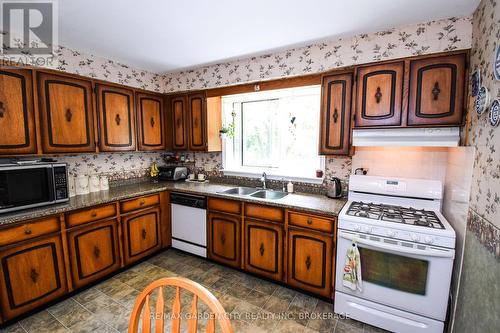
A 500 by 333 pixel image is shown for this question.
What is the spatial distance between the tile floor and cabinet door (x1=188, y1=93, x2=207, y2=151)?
1552 mm

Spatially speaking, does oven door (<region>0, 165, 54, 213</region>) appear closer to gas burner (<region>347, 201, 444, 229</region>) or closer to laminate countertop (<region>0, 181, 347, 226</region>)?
laminate countertop (<region>0, 181, 347, 226</region>)

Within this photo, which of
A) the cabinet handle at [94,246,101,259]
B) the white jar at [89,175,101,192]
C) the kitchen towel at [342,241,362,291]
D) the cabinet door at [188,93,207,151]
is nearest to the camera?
the kitchen towel at [342,241,362,291]

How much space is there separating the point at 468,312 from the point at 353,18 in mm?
2140

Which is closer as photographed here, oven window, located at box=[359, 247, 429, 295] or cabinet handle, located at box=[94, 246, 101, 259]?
oven window, located at box=[359, 247, 429, 295]

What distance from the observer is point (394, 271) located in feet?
5.47

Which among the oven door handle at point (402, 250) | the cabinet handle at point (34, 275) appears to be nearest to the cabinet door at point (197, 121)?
the cabinet handle at point (34, 275)

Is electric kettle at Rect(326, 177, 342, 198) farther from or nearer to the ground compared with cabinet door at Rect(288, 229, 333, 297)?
farther from the ground

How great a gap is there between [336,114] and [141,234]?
2477mm

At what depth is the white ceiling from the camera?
5.38 feet

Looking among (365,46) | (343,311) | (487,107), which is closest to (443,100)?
(487,107)

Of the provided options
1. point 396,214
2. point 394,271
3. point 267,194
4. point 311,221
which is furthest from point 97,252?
point 396,214

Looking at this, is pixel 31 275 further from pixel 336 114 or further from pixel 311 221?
pixel 336 114

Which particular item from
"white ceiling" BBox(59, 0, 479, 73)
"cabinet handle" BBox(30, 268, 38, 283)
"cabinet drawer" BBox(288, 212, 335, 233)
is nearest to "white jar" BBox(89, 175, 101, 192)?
"cabinet handle" BBox(30, 268, 38, 283)

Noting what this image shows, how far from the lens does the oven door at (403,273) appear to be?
1.54 metres
